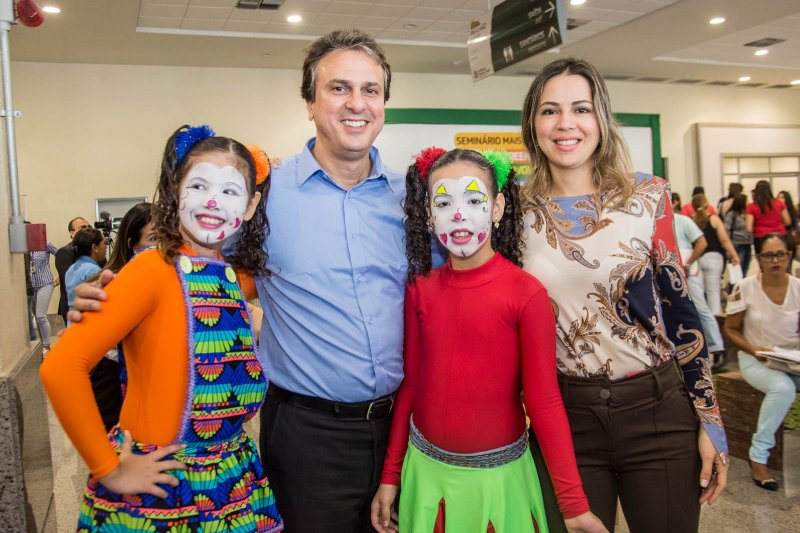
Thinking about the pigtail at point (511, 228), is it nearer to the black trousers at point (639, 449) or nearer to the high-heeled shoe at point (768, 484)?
the black trousers at point (639, 449)

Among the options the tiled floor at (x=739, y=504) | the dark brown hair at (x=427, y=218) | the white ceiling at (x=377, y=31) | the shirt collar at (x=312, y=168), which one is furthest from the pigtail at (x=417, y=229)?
the white ceiling at (x=377, y=31)

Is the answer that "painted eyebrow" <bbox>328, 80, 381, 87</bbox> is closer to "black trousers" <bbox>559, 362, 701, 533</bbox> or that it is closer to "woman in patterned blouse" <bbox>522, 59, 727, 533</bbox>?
"woman in patterned blouse" <bbox>522, 59, 727, 533</bbox>

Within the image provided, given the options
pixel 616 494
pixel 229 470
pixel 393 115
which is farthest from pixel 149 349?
pixel 393 115

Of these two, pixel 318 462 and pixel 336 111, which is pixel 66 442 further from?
pixel 336 111

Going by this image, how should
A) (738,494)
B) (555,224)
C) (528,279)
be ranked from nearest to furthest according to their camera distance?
(528,279)
(555,224)
(738,494)

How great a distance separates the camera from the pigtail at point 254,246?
180 centimetres

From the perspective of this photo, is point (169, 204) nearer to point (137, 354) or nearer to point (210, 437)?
point (137, 354)

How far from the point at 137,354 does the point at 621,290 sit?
120 centimetres

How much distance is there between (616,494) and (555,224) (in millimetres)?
748

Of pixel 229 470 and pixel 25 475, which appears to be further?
pixel 25 475

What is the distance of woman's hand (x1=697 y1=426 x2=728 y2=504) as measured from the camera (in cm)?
173

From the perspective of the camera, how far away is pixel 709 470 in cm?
172

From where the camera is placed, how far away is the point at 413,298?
1.85 m

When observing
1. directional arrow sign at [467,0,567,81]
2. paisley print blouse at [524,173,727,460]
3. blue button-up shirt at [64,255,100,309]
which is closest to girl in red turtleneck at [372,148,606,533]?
paisley print blouse at [524,173,727,460]
